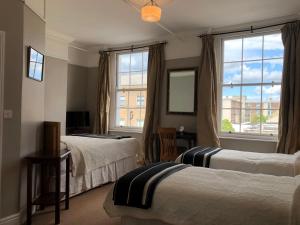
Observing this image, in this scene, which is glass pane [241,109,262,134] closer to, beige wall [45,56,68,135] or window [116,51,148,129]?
window [116,51,148,129]

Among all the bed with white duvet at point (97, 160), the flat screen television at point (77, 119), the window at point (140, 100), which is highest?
the window at point (140, 100)

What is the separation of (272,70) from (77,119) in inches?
174

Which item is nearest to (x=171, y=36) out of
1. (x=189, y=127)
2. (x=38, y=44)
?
(x=189, y=127)

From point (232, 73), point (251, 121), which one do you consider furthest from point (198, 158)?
point (232, 73)

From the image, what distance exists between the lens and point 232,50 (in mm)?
4984

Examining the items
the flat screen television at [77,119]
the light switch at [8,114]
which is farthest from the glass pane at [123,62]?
the light switch at [8,114]

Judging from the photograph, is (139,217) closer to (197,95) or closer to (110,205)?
(110,205)

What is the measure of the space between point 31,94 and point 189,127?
10.5ft

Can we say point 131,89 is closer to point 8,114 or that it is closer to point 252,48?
point 252,48

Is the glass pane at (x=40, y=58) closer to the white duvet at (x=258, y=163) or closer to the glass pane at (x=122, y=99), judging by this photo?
the white duvet at (x=258, y=163)

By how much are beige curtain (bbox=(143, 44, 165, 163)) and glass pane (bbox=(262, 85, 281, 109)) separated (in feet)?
6.86

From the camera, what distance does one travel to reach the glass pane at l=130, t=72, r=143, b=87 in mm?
6099

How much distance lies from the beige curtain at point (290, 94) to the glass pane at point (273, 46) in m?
0.24

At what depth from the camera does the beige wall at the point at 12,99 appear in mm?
2674
